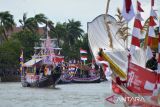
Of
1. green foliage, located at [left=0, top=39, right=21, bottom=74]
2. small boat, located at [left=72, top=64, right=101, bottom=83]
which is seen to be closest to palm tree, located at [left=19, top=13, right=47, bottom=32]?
green foliage, located at [left=0, top=39, right=21, bottom=74]

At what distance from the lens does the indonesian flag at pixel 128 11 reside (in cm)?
1827

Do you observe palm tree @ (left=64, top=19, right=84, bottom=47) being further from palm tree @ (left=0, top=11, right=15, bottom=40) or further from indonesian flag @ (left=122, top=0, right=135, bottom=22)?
indonesian flag @ (left=122, top=0, right=135, bottom=22)

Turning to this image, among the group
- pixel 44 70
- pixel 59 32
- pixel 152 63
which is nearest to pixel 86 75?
pixel 44 70

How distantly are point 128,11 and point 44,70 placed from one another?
4409 cm

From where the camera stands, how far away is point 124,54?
73.9 feet

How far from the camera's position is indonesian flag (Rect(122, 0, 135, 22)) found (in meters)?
18.3

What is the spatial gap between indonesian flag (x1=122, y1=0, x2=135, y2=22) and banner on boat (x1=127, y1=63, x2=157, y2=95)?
153 centimetres

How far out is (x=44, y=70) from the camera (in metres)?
62.0

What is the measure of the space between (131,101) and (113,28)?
18.9 feet

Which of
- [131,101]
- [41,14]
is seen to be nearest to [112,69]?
[131,101]

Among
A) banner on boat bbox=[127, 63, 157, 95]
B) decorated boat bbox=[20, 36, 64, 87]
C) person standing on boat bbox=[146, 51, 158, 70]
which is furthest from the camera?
decorated boat bbox=[20, 36, 64, 87]

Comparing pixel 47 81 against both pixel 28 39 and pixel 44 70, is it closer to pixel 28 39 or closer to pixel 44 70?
pixel 44 70

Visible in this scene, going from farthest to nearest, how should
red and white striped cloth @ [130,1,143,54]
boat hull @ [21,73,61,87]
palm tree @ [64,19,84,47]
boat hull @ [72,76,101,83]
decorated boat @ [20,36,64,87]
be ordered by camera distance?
palm tree @ [64,19,84,47] < boat hull @ [72,76,101,83] < decorated boat @ [20,36,64,87] < boat hull @ [21,73,61,87] < red and white striped cloth @ [130,1,143,54]

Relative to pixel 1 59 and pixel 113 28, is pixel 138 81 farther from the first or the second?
pixel 1 59
